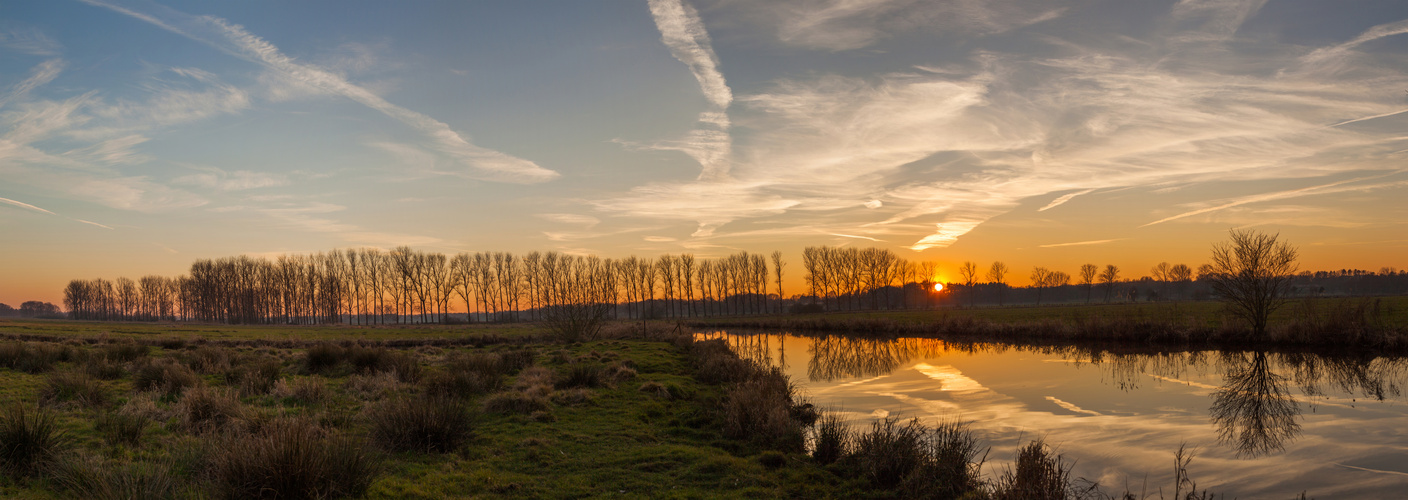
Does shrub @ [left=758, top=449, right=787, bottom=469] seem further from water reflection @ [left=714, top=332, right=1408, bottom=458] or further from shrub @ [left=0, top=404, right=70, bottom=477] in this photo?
shrub @ [left=0, top=404, right=70, bottom=477]

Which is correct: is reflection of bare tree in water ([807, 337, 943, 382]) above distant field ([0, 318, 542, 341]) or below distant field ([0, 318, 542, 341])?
below

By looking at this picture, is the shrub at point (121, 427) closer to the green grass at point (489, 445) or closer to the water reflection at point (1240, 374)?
the green grass at point (489, 445)

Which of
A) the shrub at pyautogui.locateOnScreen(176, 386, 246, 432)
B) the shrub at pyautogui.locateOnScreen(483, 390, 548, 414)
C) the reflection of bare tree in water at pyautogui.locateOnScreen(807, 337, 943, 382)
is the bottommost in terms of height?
the reflection of bare tree in water at pyautogui.locateOnScreen(807, 337, 943, 382)

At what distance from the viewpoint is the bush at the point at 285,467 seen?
7.08 metres

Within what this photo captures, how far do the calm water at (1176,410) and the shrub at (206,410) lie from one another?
518 inches

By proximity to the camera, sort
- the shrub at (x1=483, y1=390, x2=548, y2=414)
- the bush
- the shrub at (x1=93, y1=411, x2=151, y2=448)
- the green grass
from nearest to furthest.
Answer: the bush, the green grass, the shrub at (x1=93, y1=411, x2=151, y2=448), the shrub at (x1=483, y1=390, x2=548, y2=414)

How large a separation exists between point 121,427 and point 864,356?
3051 centimetres

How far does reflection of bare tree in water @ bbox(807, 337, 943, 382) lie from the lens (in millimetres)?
26938

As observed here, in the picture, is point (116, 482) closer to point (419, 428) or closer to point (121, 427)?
point (419, 428)

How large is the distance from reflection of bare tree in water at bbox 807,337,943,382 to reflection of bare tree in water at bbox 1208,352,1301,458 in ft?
38.2

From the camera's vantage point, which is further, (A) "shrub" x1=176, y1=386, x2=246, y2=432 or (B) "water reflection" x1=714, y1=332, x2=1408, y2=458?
(B) "water reflection" x1=714, y1=332, x2=1408, y2=458

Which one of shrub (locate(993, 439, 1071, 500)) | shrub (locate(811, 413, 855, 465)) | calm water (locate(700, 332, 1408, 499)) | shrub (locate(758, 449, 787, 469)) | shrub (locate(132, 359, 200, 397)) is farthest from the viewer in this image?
shrub (locate(132, 359, 200, 397))

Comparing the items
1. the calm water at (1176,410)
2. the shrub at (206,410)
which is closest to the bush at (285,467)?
the shrub at (206,410)

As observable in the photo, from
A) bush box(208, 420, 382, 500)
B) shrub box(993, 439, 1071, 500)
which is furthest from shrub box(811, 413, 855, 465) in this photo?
bush box(208, 420, 382, 500)
